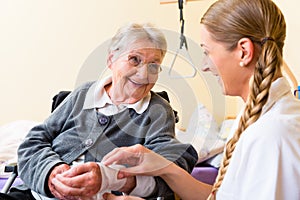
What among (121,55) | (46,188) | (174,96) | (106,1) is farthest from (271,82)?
(106,1)

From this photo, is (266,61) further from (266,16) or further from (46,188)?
(46,188)

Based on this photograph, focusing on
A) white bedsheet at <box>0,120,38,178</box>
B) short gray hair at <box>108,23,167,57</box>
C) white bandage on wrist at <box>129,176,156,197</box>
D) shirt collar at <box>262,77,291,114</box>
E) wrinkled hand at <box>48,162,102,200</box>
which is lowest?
white bedsheet at <box>0,120,38,178</box>

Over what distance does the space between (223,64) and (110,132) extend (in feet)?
1.24

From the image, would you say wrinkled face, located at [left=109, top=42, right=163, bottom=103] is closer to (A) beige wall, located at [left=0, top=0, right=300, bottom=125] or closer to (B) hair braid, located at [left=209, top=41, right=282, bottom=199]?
(B) hair braid, located at [left=209, top=41, right=282, bottom=199]

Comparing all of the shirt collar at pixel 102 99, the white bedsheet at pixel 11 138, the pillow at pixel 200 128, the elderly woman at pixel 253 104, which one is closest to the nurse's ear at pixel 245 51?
the elderly woman at pixel 253 104

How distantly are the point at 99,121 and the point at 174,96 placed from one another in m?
0.23

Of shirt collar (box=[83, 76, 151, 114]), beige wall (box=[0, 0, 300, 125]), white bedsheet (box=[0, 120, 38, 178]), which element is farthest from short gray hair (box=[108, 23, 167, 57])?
beige wall (box=[0, 0, 300, 125])

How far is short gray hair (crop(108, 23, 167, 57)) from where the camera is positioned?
0.92 meters

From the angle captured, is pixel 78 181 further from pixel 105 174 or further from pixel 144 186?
pixel 144 186

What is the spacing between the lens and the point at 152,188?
40.6 inches

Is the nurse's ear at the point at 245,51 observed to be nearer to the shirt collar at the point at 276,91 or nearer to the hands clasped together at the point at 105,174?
the shirt collar at the point at 276,91

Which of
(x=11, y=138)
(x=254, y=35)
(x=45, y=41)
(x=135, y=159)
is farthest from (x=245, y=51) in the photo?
(x=45, y=41)

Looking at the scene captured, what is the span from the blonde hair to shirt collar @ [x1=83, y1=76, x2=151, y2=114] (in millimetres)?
288

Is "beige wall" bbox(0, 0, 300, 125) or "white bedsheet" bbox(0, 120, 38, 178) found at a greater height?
"beige wall" bbox(0, 0, 300, 125)
